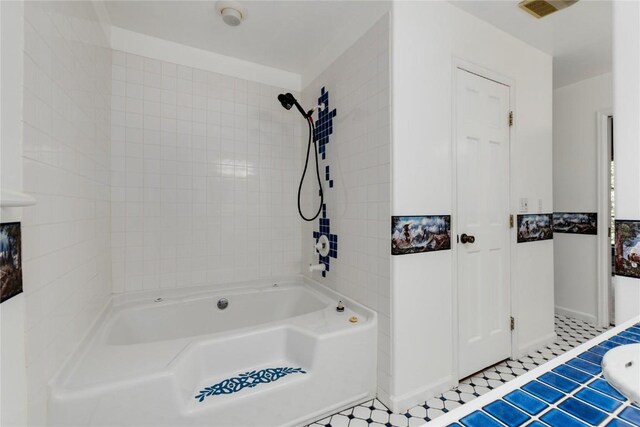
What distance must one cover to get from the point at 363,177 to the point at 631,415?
4.88ft

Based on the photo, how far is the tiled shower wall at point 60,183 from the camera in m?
0.94

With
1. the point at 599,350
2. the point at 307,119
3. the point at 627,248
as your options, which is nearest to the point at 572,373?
the point at 599,350

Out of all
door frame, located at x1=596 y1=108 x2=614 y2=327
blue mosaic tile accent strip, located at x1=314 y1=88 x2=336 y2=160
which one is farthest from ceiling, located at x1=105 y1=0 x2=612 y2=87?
door frame, located at x1=596 y1=108 x2=614 y2=327

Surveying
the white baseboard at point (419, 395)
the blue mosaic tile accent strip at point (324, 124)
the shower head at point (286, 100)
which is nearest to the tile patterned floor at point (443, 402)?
the white baseboard at point (419, 395)

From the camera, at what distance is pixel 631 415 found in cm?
47

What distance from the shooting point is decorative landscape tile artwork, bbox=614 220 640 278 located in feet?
3.20

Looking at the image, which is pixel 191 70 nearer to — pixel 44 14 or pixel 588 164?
pixel 44 14

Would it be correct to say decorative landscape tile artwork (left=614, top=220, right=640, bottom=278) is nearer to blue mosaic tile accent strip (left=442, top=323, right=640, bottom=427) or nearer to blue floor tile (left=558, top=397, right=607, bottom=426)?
blue mosaic tile accent strip (left=442, top=323, right=640, bottom=427)

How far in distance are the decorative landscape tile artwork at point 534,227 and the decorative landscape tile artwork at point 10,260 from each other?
2685 mm

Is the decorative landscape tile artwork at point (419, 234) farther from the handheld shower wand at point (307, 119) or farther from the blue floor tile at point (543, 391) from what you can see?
the blue floor tile at point (543, 391)

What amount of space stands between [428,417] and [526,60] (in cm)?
256

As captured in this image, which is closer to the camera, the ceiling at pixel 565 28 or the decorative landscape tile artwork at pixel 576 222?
the ceiling at pixel 565 28

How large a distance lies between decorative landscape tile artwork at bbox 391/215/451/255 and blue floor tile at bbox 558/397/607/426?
1086 millimetres

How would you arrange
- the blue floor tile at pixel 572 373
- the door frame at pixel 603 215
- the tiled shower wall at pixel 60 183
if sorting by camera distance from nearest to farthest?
the blue floor tile at pixel 572 373
the tiled shower wall at pixel 60 183
the door frame at pixel 603 215
